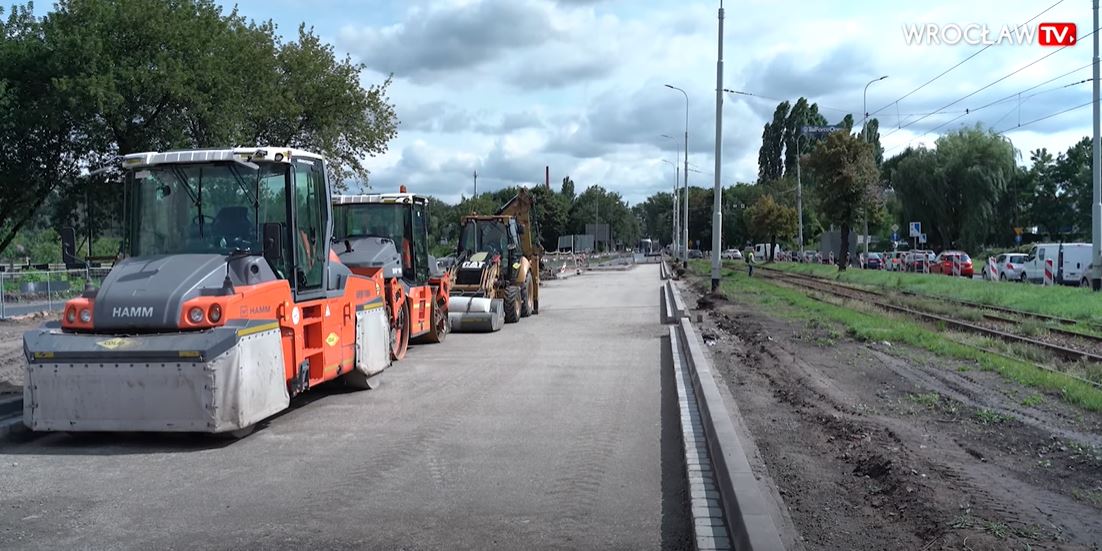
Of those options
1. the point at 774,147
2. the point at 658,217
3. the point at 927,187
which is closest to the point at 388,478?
the point at 927,187

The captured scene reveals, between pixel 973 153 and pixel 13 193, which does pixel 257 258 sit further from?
pixel 973 153

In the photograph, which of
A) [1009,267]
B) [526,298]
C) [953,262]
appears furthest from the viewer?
[953,262]

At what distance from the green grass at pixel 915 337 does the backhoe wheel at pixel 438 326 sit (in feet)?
25.0

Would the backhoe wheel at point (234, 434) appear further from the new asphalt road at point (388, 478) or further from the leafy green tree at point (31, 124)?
the leafy green tree at point (31, 124)

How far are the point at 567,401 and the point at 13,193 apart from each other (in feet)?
78.9

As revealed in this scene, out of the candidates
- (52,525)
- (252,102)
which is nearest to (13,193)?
(252,102)

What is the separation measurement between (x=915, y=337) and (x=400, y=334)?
29.8 feet

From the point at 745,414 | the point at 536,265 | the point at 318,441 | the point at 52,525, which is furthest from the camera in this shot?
the point at 536,265

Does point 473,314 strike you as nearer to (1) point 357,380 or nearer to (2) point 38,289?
(1) point 357,380

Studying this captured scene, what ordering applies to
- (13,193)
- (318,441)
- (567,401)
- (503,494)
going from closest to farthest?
(503,494)
(318,441)
(567,401)
(13,193)

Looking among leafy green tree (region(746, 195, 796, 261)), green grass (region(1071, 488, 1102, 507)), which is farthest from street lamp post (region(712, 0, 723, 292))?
leafy green tree (region(746, 195, 796, 261))

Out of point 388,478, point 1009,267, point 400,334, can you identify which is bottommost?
point 388,478

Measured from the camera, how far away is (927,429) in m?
8.44

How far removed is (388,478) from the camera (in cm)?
702
